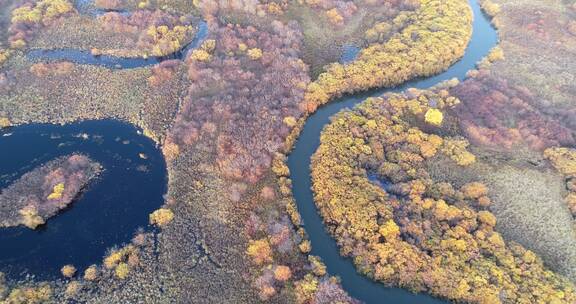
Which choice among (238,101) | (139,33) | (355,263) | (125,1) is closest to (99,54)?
(139,33)

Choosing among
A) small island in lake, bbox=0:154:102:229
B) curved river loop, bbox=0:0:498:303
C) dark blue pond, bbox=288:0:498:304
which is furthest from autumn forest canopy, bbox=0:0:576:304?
curved river loop, bbox=0:0:498:303

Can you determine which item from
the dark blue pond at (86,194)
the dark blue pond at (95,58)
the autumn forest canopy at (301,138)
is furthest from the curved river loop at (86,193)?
the dark blue pond at (95,58)

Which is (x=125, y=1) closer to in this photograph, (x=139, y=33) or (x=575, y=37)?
(x=139, y=33)

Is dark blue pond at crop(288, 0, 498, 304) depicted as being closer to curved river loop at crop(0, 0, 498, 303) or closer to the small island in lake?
curved river loop at crop(0, 0, 498, 303)

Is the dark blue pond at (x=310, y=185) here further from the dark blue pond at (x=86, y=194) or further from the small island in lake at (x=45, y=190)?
A: the small island in lake at (x=45, y=190)

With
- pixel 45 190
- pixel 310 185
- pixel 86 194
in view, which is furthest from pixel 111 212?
pixel 310 185
